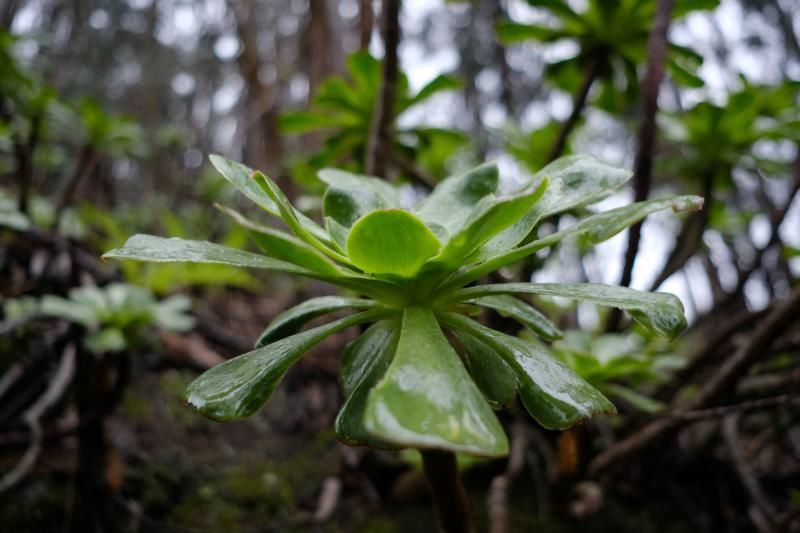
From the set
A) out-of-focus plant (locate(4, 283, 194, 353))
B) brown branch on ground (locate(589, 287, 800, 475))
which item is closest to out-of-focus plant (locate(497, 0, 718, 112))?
brown branch on ground (locate(589, 287, 800, 475))

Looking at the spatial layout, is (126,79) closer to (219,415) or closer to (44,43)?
(44,43)

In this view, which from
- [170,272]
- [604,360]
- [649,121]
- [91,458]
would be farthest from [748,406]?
[170,272]

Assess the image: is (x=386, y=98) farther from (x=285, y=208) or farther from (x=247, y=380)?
(x=247, y=380)

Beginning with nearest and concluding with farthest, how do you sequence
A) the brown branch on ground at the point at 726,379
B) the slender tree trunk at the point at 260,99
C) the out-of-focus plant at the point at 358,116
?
the brown branch on ground at the point at 726,379
the out-of-focus plant at the point at 358,116
the slender tree trunk at the point at 260,99

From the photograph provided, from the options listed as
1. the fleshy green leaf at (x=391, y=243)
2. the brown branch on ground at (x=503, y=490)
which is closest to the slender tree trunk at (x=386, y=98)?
Answer: the fleshy green leaf at (x=391, y=243)

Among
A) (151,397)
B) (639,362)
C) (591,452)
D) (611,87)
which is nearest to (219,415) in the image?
(639,362)

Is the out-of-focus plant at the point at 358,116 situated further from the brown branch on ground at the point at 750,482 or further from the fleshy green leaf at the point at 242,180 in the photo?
the brown branch on ground at the point at 750,482
